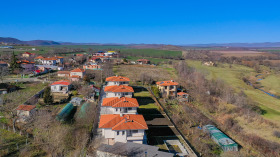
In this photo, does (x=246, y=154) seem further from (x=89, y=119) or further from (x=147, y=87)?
(x=147, y=87)

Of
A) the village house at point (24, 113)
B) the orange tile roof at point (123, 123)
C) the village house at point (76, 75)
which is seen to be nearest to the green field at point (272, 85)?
the orange tile roof at point (123, 123)

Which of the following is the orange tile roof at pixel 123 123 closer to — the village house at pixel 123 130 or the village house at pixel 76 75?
the village house at pixel 123 130

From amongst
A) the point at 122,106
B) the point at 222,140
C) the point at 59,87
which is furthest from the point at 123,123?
the point at 59,87

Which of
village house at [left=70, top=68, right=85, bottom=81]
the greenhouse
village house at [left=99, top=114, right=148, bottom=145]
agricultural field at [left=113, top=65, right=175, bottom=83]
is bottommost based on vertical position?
the greenhouse

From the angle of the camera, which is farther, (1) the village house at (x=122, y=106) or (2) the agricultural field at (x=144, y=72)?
(2) the agricultural field at (x=144, y=72)

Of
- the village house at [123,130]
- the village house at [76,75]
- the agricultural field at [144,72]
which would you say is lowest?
the village house at [123,130]

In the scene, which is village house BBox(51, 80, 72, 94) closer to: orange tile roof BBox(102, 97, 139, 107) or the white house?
the white house

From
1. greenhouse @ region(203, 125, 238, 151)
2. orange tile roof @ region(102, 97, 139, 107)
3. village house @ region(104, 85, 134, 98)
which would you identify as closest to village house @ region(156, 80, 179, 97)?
village house @ region(104, 85, 134, 98)

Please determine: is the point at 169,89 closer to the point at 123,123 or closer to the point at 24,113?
the point at 123,123

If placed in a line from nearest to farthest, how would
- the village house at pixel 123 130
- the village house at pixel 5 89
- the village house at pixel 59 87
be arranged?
the village house at pixel 123 130 < the village house at pixel 5 89 < the village house at pixel 59 87

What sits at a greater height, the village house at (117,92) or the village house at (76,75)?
the village house at (76,75)
